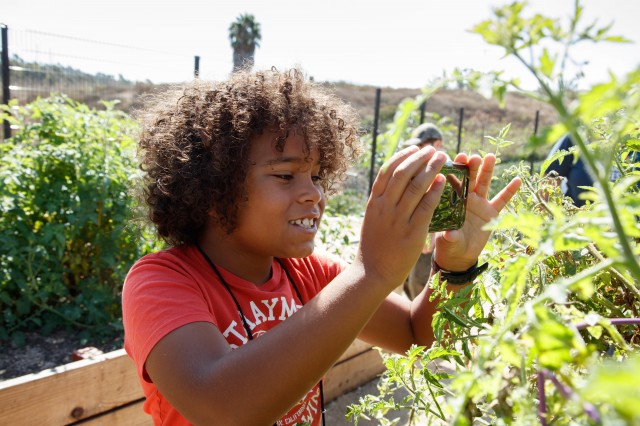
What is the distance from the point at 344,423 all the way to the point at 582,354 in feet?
9.79

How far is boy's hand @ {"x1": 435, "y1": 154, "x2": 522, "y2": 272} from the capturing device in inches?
48.3

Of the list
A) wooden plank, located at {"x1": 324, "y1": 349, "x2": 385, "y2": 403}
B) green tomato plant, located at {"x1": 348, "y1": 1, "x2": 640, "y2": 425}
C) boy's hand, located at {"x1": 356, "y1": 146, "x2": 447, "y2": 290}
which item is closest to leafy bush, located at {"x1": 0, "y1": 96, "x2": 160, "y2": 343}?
wooden plank, located at {"x1": 324, "y1": 349, "x2": 385, "y2": 403}

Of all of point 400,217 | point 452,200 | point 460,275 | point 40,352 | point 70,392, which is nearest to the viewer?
point 400,217

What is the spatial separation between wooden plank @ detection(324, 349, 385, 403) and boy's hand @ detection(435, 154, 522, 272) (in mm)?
2091

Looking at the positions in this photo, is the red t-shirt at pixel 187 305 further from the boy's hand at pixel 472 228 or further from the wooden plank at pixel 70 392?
the wooden plank at pixel 70 392

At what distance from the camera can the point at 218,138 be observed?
1437 millimetres

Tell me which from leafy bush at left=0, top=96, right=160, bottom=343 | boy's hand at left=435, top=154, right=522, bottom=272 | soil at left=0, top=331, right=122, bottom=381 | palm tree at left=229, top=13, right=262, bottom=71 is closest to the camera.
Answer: boy's hand at left=435, top=154, right=522, bottom=272

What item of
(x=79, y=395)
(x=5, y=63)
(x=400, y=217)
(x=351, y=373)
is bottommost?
(x=351, y=373)

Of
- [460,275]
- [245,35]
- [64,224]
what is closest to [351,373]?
[64,224]

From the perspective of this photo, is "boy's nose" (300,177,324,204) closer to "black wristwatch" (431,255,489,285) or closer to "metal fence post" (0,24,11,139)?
"black wristwatch" (431,255,489,285)

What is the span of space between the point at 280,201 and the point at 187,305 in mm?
353

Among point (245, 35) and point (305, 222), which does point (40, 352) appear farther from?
point (245, 35)

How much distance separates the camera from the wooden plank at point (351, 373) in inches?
128

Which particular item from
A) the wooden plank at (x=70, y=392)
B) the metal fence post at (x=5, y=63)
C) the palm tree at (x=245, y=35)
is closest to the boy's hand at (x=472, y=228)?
the wooden plank at (x=70, y=392)
